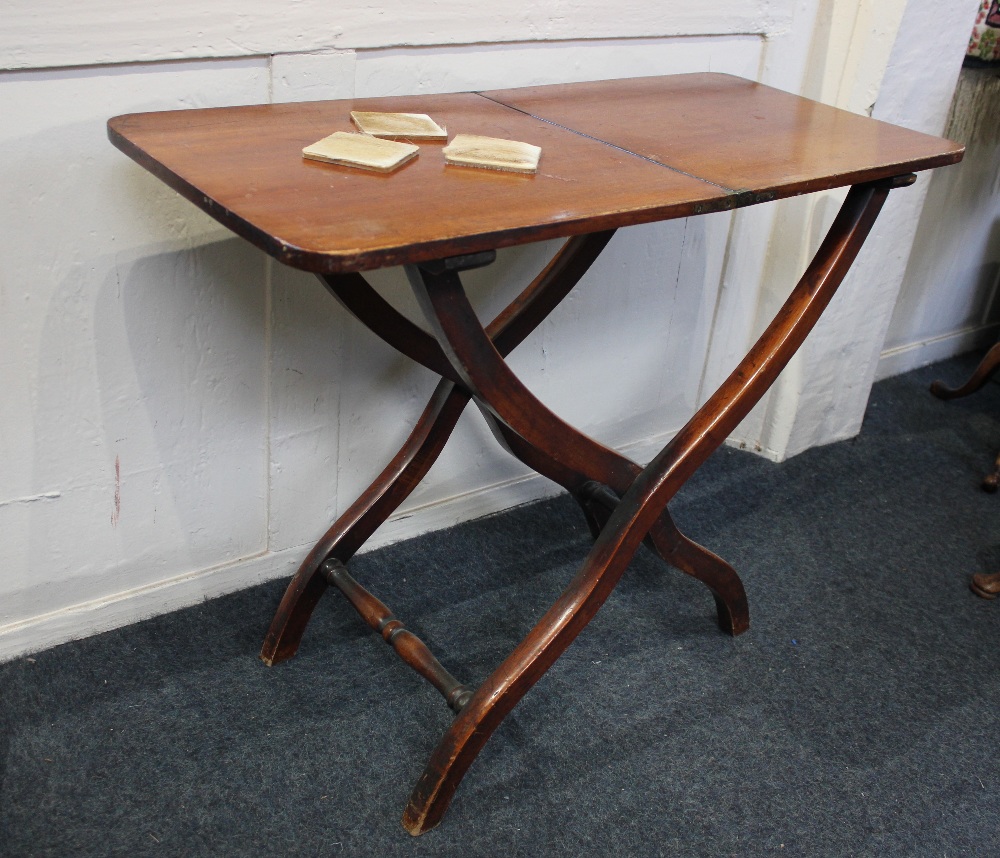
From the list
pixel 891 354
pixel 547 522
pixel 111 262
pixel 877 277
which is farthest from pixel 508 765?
pixel 891 354

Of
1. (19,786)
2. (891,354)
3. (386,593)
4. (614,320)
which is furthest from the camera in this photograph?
(891,354)

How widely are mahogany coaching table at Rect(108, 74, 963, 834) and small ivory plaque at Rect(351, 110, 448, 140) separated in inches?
1.2

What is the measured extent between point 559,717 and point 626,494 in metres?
0.47

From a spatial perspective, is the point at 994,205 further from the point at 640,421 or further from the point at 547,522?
the point at 547,522

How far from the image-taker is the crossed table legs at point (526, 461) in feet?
5.70

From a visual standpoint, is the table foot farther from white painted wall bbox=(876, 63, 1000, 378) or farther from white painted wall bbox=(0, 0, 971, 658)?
white painted wall bbox=(876, 63, 1000, 378)

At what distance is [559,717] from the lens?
2.05 meters

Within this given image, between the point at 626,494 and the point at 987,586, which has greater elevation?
the point at 626,494

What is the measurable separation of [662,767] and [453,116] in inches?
46.5

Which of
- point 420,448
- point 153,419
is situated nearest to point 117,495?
point 153,419

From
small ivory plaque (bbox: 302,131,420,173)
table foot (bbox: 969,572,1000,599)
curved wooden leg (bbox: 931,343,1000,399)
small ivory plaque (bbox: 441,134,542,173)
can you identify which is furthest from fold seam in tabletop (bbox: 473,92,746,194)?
curved wooden leg (bbox: 931,343,1000,399)

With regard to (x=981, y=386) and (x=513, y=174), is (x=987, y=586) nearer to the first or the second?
(x=981, y=386)

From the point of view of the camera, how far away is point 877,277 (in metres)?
2.85

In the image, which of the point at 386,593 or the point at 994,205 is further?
the point at 994,205
